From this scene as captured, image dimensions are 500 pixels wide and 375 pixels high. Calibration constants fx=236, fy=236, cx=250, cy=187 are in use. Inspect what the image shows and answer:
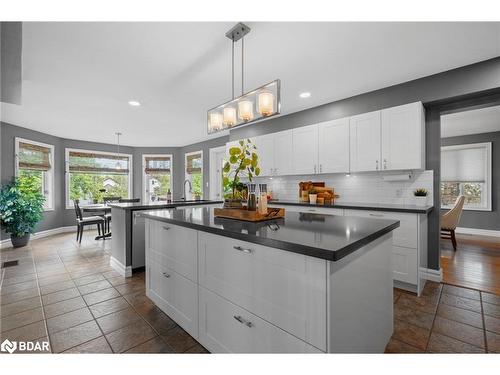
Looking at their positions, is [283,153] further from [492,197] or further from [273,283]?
[492,197]

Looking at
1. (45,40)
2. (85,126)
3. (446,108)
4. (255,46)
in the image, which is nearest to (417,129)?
(446,108)

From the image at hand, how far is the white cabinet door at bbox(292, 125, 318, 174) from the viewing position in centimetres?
392

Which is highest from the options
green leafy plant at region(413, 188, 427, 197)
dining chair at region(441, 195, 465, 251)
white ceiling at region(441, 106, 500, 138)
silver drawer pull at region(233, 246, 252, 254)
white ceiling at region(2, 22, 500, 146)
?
white ceiling at region(2, 22, 500, 146)

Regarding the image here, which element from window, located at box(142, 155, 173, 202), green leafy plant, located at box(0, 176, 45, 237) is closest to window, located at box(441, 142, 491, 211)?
window, located at box(142, 155, 173, 202)

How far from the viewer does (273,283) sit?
1203 mm

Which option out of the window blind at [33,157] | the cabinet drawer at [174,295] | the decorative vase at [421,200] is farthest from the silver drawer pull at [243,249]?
Answer: the window blind at [33,157]

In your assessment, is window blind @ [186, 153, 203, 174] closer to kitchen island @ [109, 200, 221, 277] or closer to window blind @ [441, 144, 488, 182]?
kitchen island @ [109, 200, 221, 277]

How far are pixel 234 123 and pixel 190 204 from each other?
2.20 m

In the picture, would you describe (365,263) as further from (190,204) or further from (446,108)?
(190,204)

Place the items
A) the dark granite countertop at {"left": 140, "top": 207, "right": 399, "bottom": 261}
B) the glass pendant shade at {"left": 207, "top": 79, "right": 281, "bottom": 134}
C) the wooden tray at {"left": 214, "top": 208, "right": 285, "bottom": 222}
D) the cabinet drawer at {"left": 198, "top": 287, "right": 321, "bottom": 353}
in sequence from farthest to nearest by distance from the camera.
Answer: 1. the glass pendant shade at {"left": 207, "top": 79, "right": 281, "bottom": 134}
2. the wooden tray at {"left": 214, "top": 208, "right": 285, "bottom": 222}
3. the cabinet drawer at {"left": 198, "top": 287, "right": 321, "bottom": 353}
4. the dark granite countertop at {"left": 140, "top": 207, "right": 399, "bottom": 261}

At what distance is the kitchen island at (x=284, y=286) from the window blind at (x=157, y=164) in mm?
6503

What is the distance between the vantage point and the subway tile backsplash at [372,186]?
124 inches

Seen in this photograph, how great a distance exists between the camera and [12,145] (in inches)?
195

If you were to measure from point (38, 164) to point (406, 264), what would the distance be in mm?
7579
